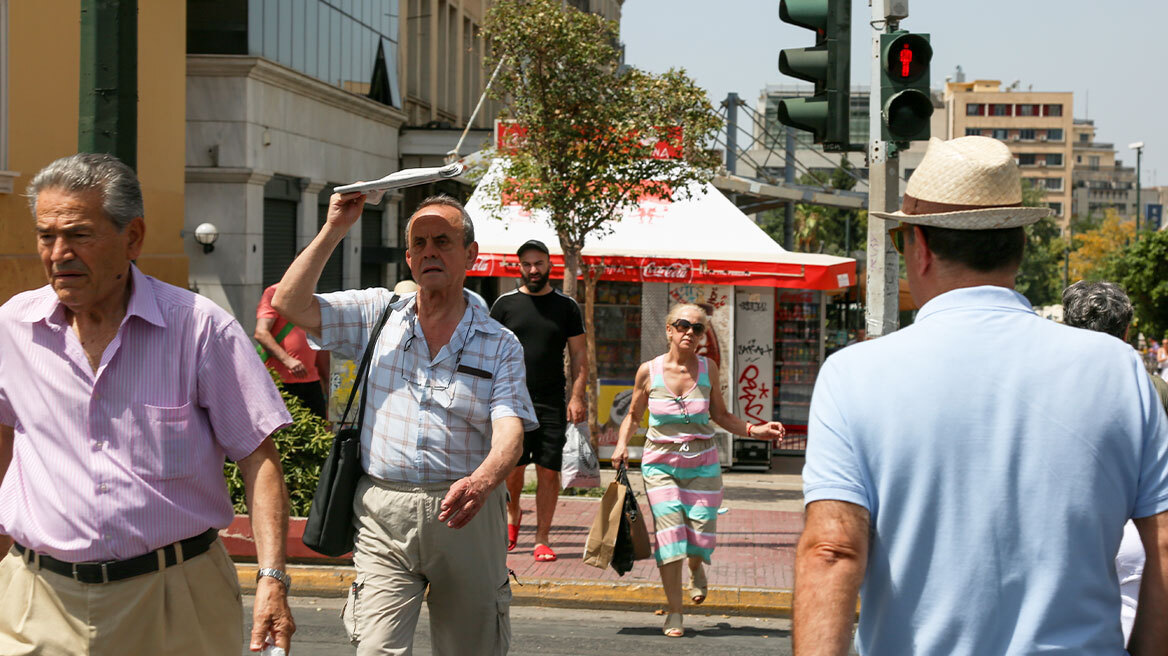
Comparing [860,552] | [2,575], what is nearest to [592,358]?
[2,575]

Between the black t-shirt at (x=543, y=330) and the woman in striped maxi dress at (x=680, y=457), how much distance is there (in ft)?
4.31

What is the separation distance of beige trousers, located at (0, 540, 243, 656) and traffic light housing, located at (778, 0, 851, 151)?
539 cm

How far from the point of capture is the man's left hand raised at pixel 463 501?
414 centimetres

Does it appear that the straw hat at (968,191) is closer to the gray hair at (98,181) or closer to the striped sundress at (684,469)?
the gray hair at (98,181)

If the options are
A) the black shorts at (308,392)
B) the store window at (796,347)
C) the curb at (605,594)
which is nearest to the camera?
the curb at (605,594)

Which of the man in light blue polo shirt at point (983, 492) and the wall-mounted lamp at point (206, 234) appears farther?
the wall-mounted lamp at point (206, 234)

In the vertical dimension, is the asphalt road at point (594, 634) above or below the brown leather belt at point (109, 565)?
below

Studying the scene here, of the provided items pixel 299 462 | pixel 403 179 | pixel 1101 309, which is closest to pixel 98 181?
pixel 403 179

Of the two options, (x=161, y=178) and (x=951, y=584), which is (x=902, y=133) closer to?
(x=951, y=584)

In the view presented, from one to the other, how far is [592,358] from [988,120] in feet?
588

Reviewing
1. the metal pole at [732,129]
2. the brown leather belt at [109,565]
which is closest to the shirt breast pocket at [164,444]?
the brown leather belt at [109,565]

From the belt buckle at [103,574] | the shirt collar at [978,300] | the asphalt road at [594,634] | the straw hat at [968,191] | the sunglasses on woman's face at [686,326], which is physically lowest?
the asphalt road at [594,634]

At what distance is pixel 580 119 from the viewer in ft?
43.9

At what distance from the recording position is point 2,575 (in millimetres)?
3354
